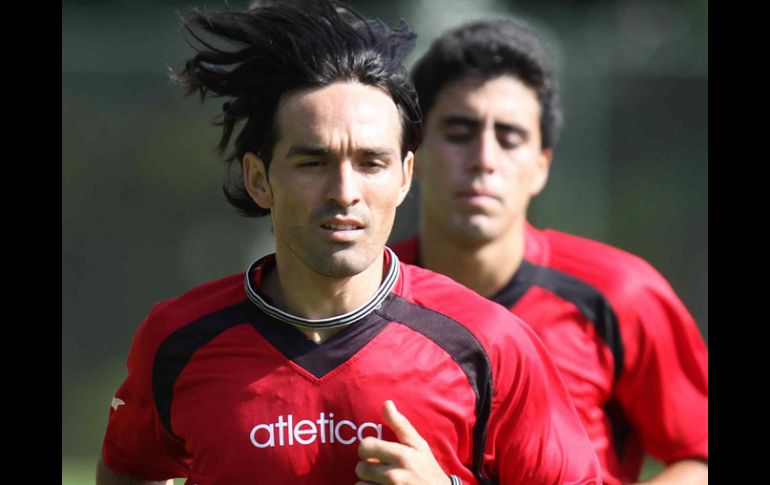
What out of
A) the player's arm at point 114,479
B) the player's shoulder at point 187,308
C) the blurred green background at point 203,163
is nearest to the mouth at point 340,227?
the player's shoulder at point 187,308

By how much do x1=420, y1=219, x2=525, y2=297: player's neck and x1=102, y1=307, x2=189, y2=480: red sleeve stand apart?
1.73 metres

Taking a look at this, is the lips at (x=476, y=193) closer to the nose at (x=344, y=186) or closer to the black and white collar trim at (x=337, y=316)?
the black and white collar trim at (x=337, y=316)

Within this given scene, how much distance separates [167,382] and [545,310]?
75.8 inches

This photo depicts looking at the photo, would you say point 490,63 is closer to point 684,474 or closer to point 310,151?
point 684,474

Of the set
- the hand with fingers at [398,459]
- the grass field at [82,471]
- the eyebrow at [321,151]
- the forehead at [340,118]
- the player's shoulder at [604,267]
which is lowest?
the grass field at [82,471]

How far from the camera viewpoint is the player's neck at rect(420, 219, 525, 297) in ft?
16.0

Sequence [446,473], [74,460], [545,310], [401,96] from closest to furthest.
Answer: [446,473], [401,96], [545,310], [74,460]

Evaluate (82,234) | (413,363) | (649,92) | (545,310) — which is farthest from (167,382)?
(649,92)

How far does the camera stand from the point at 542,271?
4.93 m

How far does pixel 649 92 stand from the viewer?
1074 cm

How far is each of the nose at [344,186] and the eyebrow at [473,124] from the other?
1889 millimetres

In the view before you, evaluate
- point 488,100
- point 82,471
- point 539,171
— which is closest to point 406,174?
point 488,100

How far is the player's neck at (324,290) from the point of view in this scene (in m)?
3.28
